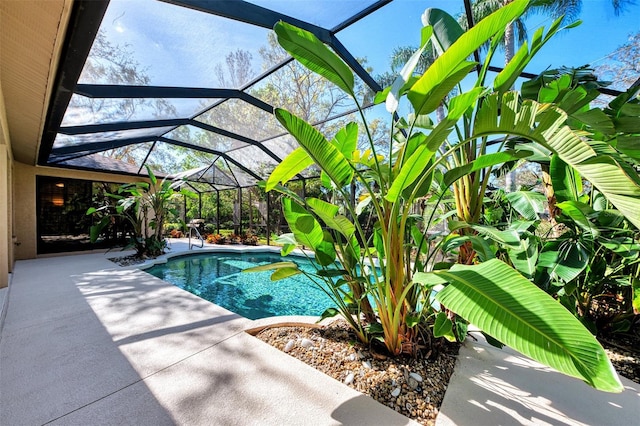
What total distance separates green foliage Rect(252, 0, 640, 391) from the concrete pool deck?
1.60 ft

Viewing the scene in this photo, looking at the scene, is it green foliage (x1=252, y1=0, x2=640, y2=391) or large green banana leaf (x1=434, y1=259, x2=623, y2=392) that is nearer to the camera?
large green banana leaf (x1=434, y1=259, x2=623, y2=392)

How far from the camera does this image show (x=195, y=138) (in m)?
7.65

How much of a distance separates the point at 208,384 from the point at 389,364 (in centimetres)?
135

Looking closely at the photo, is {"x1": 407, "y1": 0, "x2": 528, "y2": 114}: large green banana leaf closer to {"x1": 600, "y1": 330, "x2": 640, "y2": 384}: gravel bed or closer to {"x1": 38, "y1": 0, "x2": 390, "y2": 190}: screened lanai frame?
{"x1": 38, "y1": 0, "x2": 390, "y2": 190}: screened lanai frame

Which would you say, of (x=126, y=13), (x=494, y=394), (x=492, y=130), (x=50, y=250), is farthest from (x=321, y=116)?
(x=50, y=250)

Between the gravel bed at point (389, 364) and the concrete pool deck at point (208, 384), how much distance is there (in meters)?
0.08

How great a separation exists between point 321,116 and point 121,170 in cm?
773

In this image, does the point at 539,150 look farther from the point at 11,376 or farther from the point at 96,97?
the point at 96,97

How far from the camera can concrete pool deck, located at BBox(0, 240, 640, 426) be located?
4.76 feet

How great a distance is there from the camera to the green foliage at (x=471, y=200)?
89cm

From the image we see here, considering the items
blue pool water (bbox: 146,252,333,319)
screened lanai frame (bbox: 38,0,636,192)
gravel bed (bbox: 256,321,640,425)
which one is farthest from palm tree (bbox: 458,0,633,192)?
blue pool water (bbox: 146,252,333,319)

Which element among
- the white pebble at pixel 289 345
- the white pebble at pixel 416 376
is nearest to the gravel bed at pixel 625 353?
the white pebble at pixel 416 376

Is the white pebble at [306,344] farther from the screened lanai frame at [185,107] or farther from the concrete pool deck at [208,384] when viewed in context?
the screened lanai frame at [185,107]

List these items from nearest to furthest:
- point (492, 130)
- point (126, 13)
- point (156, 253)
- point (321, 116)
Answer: point (492, 130), point (126, 13), point (321, 116), point (156, 253)
